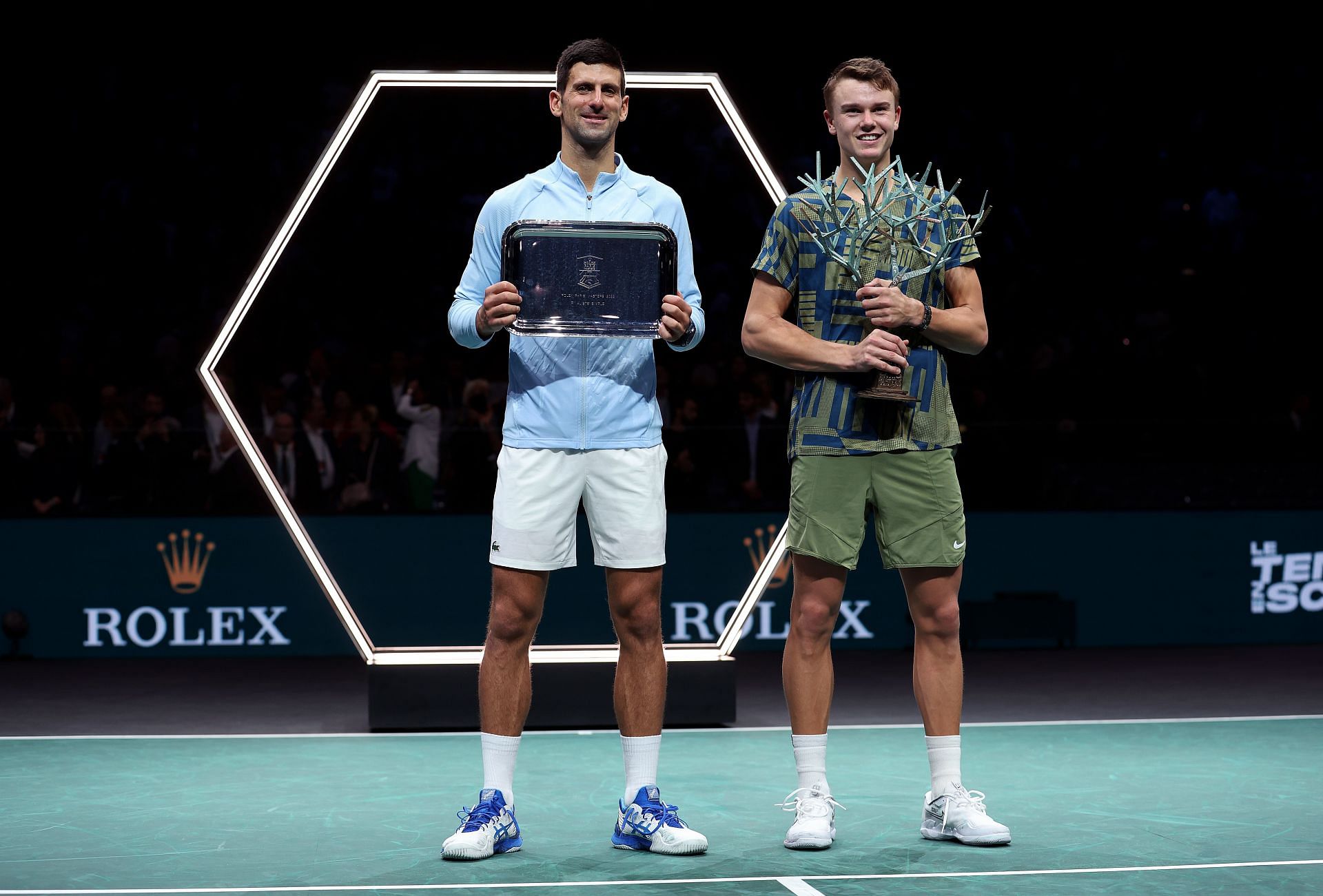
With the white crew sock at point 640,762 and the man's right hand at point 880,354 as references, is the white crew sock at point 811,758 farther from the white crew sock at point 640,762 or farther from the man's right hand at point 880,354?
the man's right hand at point 880,354

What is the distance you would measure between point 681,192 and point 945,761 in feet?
25.5

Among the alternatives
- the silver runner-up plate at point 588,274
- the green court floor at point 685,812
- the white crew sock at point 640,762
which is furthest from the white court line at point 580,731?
the silver runner-up plate at point 588,274

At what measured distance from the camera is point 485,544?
818cm

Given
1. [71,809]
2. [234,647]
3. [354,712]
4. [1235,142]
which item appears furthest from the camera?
[1235,142]

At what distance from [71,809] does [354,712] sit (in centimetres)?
204

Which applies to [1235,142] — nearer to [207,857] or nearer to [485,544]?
[485,544]

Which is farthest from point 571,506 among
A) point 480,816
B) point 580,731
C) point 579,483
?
point 580,731

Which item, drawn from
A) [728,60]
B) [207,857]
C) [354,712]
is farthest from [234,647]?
[728,60]

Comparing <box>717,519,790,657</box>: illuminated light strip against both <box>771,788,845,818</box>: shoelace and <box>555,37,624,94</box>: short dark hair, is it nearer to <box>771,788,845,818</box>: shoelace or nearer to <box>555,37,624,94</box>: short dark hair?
<box>771,788,845,818</box>: shoelace

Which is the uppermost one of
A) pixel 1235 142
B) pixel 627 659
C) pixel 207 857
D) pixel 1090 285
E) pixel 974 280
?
pixel 1235 142

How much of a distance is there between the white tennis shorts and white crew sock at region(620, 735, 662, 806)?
0.40 meters

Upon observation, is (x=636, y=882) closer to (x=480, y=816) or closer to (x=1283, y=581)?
(x=480, y=816)

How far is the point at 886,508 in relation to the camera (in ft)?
12.7

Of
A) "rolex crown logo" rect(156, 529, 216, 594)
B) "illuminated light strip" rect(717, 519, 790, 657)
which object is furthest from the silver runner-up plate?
"rolex crown logo" rect(156, 529, 216, 594)
